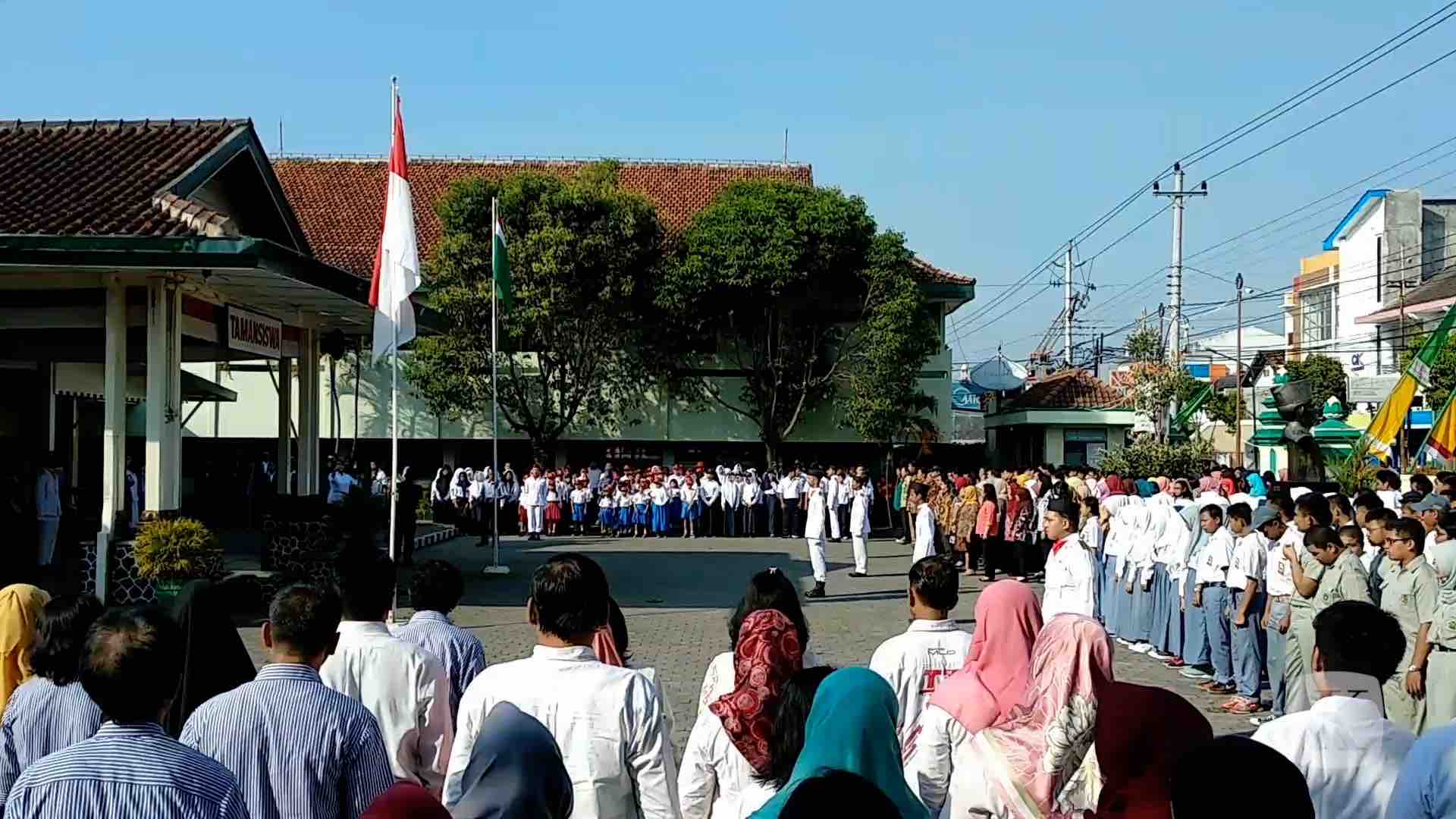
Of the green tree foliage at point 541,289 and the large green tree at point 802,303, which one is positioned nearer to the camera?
the green tree foliage at point 541,289

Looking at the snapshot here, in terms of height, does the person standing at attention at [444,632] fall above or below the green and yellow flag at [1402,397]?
below

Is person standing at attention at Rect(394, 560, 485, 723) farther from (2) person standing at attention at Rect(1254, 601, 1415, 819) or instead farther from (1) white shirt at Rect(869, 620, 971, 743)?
(2) person standing at attention at Rect(1254, 601, 1415, 819)

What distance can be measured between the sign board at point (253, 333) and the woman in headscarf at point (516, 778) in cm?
1530

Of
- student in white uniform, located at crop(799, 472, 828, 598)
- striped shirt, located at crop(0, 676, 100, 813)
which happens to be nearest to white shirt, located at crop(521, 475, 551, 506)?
student in white uniform, located at crop(799, 472, 828, 598)

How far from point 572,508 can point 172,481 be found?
15896mm

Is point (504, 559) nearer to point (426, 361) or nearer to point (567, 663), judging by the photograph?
point (426, 361)

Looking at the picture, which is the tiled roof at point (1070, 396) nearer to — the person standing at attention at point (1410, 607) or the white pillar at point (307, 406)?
the white pillar at point (307, 406)

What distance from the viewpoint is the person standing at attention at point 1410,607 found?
8.81 meters

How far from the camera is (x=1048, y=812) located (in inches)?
200

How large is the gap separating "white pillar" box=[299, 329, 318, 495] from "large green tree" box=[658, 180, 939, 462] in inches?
511

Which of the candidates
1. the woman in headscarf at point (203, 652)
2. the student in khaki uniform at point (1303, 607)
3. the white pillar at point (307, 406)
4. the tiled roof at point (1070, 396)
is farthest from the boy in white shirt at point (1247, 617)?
the tiled roof at point (1070, 396)

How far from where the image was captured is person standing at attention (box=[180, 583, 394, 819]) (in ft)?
13.3

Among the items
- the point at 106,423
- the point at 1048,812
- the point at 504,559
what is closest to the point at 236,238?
the point at 106,423

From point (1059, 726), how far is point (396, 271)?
36.4 ft
